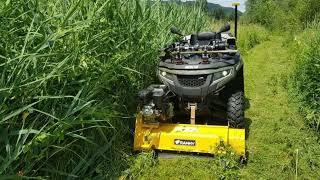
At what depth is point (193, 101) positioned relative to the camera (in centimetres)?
480

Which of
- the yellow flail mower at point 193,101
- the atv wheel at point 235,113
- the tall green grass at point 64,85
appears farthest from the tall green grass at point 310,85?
the tall green grass at point 64,85

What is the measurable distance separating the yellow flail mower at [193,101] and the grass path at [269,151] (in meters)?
0.20

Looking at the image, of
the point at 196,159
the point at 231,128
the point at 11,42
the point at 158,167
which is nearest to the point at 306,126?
the point at 231,128

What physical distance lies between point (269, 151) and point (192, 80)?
1166mm

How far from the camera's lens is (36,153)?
315 centimetres

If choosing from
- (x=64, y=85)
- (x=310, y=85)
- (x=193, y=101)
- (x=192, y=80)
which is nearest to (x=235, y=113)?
(x=193, y=101)

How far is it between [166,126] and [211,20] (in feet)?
25.2

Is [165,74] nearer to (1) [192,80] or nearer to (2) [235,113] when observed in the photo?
(1) [192,80]

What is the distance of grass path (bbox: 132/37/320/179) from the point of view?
4.21m

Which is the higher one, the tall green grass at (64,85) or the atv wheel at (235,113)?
the tall green grass at (64,85)

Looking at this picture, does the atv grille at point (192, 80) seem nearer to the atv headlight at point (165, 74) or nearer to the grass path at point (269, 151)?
the atv headlight at point (165, 74)

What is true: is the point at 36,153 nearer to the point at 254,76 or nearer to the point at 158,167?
the point at 158,167

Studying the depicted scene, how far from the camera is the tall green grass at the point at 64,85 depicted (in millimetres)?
2994

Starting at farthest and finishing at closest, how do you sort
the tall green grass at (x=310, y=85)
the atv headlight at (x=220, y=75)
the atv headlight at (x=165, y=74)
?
the tall green grass at (x=310, y=85), the atv headlight at (x=165, y=74), the atv headlight at (x=220, y=75)
